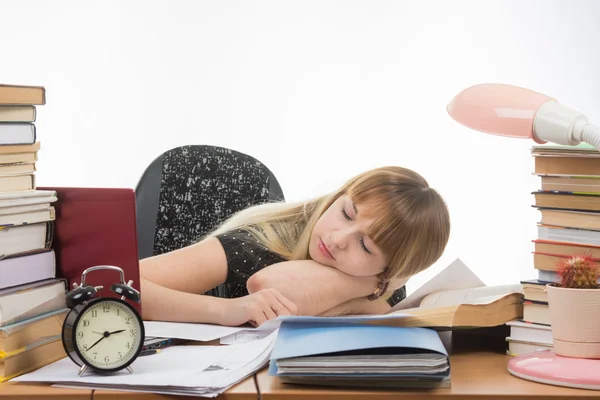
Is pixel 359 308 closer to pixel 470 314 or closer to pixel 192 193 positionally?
pixel 470 314

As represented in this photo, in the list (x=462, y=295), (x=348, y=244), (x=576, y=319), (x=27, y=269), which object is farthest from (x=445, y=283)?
(x=27, y=269)

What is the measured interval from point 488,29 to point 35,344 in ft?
9.32

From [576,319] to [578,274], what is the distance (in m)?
0.06

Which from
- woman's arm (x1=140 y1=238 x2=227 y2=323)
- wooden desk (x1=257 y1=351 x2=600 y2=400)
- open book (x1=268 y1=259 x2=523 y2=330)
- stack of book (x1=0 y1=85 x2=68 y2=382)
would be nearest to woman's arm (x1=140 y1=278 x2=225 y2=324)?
woman's arm (x1=140 y1=238 x2=227 y2=323)

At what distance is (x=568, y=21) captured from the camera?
3.33 m

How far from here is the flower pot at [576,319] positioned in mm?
957

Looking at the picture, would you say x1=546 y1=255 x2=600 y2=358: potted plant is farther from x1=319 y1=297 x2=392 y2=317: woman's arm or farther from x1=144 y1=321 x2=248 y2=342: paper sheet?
x1=319 y1=297 x2=392 y2=317: woman's arm

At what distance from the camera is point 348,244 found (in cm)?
153

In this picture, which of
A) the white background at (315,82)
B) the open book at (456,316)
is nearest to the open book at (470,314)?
the open book at (456,316)

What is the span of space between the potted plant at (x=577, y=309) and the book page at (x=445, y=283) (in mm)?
486

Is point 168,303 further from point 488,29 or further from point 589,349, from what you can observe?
point 488,29

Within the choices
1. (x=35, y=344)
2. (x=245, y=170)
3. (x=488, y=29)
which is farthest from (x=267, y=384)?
(x=488, y=29)

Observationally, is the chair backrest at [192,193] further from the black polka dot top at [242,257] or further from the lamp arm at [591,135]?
the lamp arm at [591,135]

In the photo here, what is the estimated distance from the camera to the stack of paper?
2.94 feet
